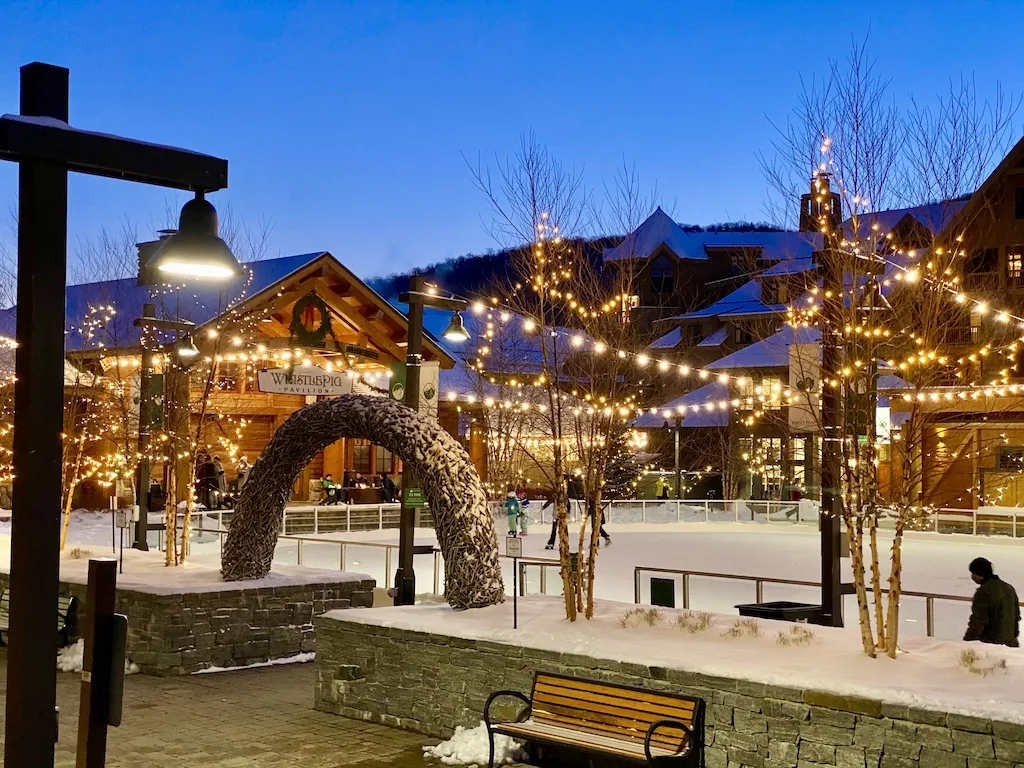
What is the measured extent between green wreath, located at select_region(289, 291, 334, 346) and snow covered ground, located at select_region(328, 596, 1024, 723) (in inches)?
569

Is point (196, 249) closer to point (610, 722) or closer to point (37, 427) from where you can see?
point (37, 427)

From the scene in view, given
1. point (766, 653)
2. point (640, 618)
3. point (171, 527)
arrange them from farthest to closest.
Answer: point (171, 527), point (640, 618), point (766, 653)

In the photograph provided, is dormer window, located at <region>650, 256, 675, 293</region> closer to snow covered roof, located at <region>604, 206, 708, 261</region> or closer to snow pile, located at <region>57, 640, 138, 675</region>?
snow covered roof, located at <region>604, 206, 708, 261</region>

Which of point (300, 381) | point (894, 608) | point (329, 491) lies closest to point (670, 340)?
point (329, 491)

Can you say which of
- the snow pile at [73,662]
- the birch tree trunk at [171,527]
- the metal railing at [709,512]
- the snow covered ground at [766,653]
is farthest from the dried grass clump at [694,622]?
the metal railing at [709,512]

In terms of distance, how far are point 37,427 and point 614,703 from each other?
4.32m

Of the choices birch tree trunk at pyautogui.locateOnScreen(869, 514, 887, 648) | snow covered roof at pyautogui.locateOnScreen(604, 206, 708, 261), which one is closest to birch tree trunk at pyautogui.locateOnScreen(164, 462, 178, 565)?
birch tree trunk at pyautogui.locateOnScreen(869, 514, 887, 648)

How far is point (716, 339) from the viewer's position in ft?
171

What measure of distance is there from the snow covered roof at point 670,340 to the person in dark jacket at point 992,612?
43334 mm

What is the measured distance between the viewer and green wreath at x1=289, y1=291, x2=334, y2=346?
2469 centimetres

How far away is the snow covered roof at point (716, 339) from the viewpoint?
169 ft

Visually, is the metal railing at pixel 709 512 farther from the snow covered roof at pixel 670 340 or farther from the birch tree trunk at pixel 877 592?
the birch tree trunk at pixel 877 592

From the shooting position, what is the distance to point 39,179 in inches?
175

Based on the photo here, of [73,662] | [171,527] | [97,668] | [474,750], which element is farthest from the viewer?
[171,527]
